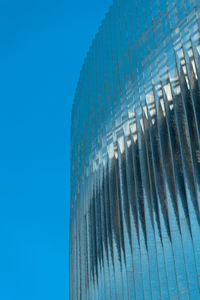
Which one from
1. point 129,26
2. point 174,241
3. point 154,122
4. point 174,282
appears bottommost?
point 174,282

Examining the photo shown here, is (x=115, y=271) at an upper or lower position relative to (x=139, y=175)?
lower

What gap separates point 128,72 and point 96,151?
5.99 meters

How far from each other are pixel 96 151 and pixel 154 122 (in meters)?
8.64

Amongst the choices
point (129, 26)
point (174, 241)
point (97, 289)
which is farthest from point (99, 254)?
point (129, 26)

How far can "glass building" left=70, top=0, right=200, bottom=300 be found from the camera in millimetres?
18609

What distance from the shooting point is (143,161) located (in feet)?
73.5

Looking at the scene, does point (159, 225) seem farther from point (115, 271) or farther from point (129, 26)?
point (129, 26)

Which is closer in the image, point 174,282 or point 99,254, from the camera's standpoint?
point 174,282

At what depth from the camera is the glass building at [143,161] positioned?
61.1 ft

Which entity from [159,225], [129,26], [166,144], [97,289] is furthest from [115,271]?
[129,26]

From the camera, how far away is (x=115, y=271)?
23.7m

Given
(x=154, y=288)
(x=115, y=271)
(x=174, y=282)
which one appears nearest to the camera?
(x=174, y=282)

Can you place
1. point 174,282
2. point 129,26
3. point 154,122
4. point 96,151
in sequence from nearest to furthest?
1. point 174,282
2. point 154,122
3. point 129,26
4. point 96,151

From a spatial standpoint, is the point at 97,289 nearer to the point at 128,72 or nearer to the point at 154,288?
the point at 154,288
